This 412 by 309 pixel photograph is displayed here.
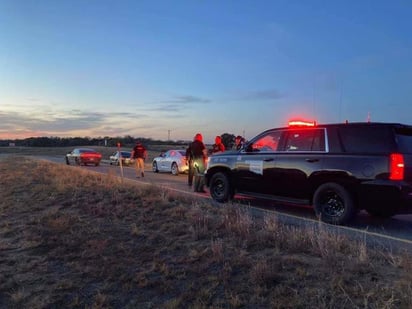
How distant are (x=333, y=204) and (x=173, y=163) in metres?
17.6

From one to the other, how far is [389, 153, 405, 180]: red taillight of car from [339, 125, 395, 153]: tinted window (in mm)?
173

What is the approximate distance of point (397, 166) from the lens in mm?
8148

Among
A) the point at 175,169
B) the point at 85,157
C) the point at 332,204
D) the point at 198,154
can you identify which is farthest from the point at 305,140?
the point at 85,157

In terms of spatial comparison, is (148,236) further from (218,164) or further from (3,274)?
(218,164)

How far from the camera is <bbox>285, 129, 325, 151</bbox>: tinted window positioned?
960 centimetres

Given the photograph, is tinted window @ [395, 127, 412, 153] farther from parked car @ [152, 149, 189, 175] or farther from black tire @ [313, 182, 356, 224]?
parked car @ [152, 149, 189, 175]

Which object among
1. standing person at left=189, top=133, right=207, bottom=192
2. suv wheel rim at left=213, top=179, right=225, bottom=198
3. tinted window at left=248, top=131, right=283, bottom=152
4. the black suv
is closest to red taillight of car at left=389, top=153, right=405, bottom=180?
the black suv

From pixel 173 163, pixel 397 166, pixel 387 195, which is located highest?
pixel 397 166

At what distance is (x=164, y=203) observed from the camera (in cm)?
1029

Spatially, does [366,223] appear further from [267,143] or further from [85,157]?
[85,157]

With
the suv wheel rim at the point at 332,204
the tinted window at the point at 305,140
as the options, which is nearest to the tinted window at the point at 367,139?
the tinted window at the point at 305,140

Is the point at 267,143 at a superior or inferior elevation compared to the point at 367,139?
inferior

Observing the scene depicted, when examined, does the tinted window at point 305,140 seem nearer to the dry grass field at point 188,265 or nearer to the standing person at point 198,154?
the dry grass field at point 188,265

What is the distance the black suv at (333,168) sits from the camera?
8.28 meters
